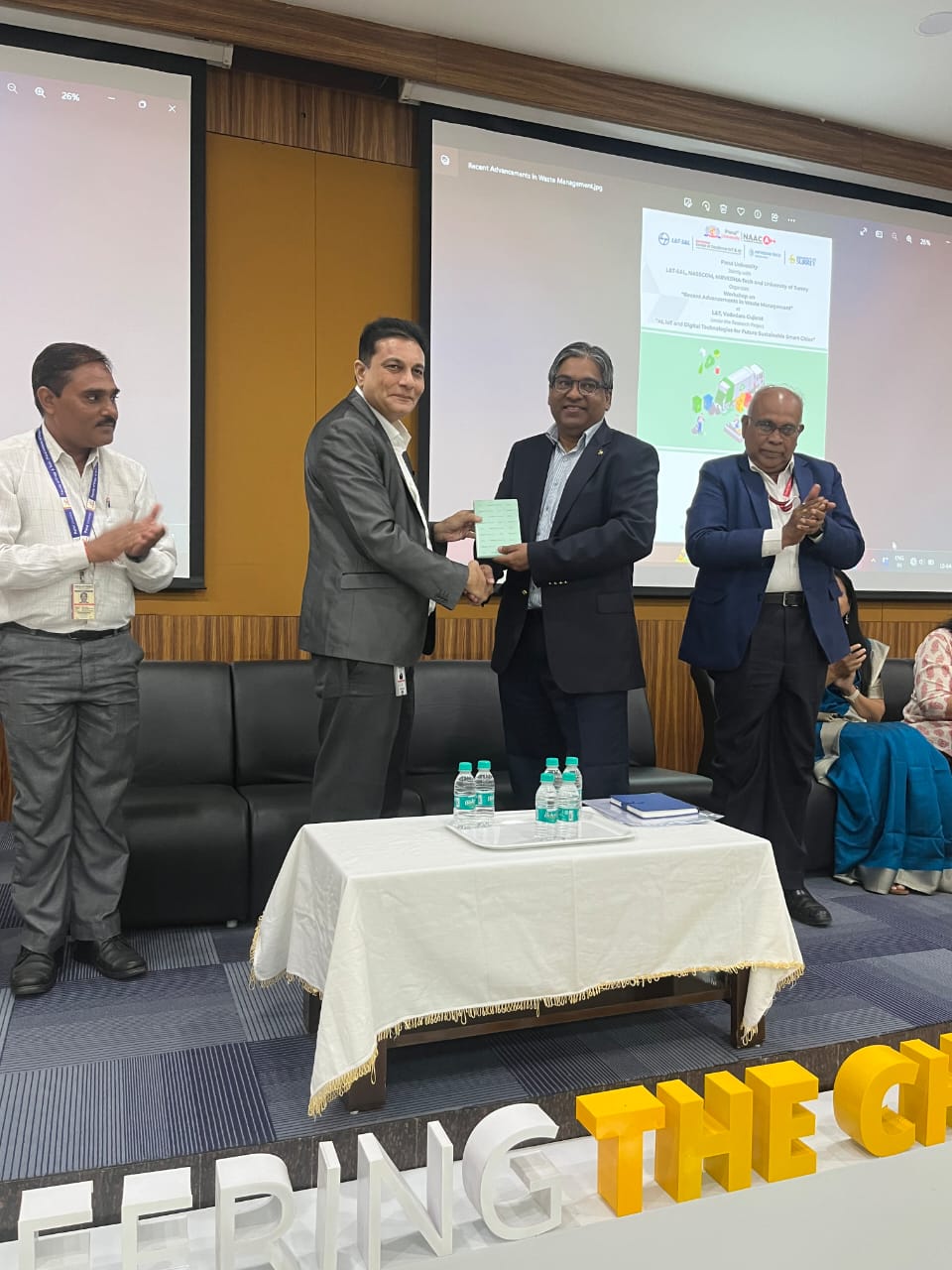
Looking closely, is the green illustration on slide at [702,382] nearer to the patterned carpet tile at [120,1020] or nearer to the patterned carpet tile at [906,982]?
the patterned carpet tile at [906,982]

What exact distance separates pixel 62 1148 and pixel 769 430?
99.0 inches

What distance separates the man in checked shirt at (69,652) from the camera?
2.42 metres

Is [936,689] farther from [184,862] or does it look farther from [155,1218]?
[155,1218]

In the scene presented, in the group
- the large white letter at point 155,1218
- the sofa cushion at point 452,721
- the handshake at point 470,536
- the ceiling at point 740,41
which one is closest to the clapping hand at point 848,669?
the sofa cushion at point 452,721

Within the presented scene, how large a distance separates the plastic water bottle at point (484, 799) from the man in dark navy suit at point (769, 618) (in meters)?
1.12

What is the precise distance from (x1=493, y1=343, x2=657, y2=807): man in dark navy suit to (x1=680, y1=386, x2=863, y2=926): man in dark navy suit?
0.38 m

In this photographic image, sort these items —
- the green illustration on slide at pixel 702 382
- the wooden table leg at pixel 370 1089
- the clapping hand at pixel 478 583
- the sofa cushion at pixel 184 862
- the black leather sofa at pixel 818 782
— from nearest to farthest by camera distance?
the wooden table leg at pixel 370 1089
the clapping hand at pixel 478 583
the sofa cushion at pixel 184 862
the black leather sofa at pixel 818 782
the green illustration on slide at pixel 702 382

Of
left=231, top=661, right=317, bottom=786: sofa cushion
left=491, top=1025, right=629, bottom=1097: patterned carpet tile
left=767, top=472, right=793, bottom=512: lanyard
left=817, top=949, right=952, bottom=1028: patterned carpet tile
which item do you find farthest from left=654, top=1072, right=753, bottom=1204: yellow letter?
left=231, top=661, right=317, bottom=786: sofa cushion

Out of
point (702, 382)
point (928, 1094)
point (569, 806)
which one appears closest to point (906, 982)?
point (928, 1094)

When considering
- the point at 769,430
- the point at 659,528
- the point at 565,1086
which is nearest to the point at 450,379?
the point at 659,528

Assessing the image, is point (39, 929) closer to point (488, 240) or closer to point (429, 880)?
point (429, 880)

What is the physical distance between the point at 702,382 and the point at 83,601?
9.67ft

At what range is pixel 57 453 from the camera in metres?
2.47

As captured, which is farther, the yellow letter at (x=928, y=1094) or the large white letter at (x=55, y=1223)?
the yellow letter at (x=928, y=1094)
